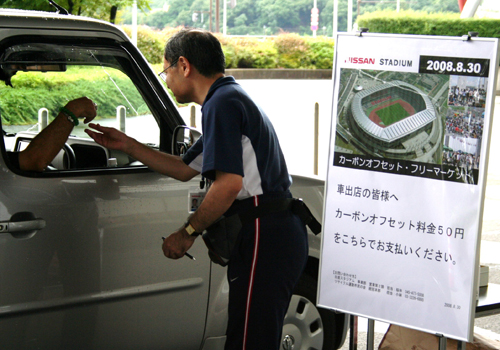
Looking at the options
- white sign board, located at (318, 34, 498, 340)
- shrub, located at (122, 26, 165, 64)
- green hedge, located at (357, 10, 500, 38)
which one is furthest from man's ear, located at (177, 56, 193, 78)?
green hedge, located at (357, 10, 500, 38)

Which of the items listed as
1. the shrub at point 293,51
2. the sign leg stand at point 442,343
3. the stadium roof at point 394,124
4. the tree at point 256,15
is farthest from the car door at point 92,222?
the tree at point 256,15

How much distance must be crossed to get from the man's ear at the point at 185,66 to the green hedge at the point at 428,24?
25.7 meters

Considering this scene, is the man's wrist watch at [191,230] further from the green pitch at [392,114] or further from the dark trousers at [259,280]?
the green pitch at [392,114]

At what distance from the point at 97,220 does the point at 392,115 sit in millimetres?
1345

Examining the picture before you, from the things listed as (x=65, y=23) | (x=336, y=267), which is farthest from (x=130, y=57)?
(x=336, y=267)

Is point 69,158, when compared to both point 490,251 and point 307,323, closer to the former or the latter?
point 307,323

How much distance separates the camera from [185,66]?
276 centimetres

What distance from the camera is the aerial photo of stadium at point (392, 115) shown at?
9.16 feet

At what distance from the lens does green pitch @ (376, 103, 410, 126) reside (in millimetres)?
2857

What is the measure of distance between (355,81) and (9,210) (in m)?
1.54

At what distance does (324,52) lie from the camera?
32.7 meters

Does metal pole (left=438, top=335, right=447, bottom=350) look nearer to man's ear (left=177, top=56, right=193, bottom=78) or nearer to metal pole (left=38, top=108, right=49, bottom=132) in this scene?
man's ear (left=177, top=56, right=193, bottom=78)

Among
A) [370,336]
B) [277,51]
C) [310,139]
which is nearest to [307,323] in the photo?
[370,336]

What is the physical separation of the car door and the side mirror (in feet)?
0.51
